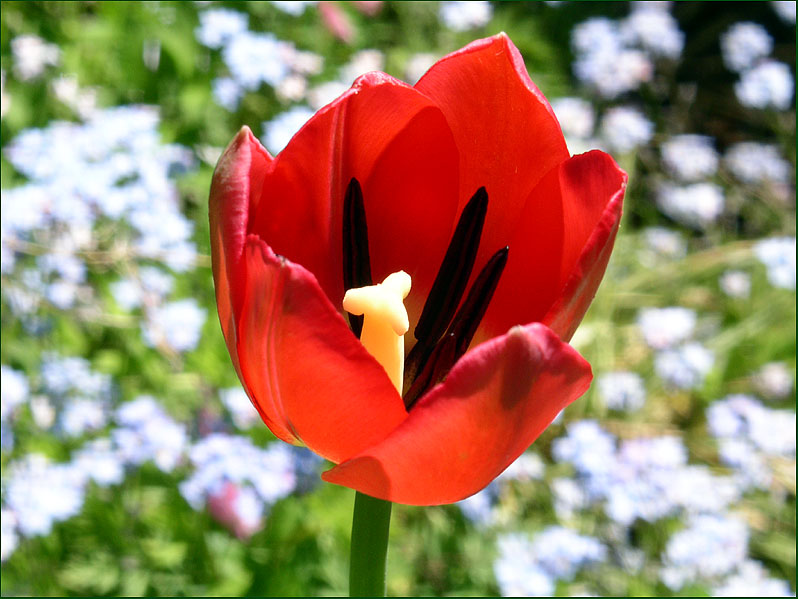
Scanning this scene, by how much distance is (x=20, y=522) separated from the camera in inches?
44.9

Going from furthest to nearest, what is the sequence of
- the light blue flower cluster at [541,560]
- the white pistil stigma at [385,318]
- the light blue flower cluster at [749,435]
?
the light blue flower cluster at [749,435] → the light blue flower cluster at [541,560] → the white pistil stigma at [385,318]

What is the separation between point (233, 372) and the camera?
150cm

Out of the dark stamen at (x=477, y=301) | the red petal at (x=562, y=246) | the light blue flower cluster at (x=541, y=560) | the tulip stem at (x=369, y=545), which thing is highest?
the red petal at (x=562, y=246)

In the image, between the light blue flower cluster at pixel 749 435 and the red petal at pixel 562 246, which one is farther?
the light blue flower cluster at pixel 749 435

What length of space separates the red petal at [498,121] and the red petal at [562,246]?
14 millimetres

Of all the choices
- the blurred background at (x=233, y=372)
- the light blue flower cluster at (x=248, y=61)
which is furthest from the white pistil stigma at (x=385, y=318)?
the light blue flower cluster at (x=248, y=61)

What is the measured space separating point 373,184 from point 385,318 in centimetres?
11

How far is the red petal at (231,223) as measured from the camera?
0.50 meters

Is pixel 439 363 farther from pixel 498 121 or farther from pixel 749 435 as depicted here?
pixel 749 435

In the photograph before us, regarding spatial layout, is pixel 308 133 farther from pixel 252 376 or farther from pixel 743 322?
pixel 743 322

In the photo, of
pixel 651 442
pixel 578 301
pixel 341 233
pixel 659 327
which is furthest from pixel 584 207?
pixel 659 327

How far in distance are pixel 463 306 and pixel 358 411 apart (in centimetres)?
17

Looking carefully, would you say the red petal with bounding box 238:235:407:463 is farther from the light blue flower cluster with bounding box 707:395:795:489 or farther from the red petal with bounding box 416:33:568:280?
the light blue flower cluster with bounding box 707:395:795:489

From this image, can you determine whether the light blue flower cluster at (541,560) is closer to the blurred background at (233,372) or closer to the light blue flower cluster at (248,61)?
the blurred background at (233,372)
